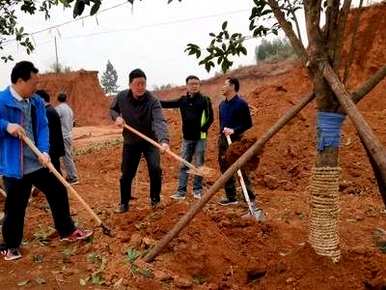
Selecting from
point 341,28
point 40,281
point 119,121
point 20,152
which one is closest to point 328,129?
point 341,28

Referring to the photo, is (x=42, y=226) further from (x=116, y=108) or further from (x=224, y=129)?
(x=224, y=129)

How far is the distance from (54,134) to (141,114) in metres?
1.87

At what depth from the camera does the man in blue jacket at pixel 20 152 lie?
16.0 feet

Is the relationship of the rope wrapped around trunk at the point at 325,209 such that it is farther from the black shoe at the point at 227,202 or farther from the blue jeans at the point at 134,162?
the black shoe at the point at 227,202

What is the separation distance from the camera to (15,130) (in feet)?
15.6

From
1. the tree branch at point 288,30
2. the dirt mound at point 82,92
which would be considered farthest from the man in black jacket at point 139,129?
the dirt mound at point 82,92

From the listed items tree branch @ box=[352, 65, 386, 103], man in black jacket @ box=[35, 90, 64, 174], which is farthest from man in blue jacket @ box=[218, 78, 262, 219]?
tree branch @ box=[352, 65, 386, 103]

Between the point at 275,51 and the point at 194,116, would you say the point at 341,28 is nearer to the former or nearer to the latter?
the point at 194,116

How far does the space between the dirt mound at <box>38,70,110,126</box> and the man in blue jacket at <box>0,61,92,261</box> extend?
32.8 m

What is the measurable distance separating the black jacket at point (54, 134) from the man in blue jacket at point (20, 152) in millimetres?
2243

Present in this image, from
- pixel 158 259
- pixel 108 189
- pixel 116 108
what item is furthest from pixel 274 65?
pixel 158 259

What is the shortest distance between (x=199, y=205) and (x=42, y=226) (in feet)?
8.89

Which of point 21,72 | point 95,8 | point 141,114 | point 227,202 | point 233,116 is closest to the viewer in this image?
point 95,8

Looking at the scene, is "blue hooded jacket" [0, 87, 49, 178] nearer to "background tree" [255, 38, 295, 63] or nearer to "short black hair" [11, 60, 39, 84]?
"short black hair" [11, 60, 39, 84]
